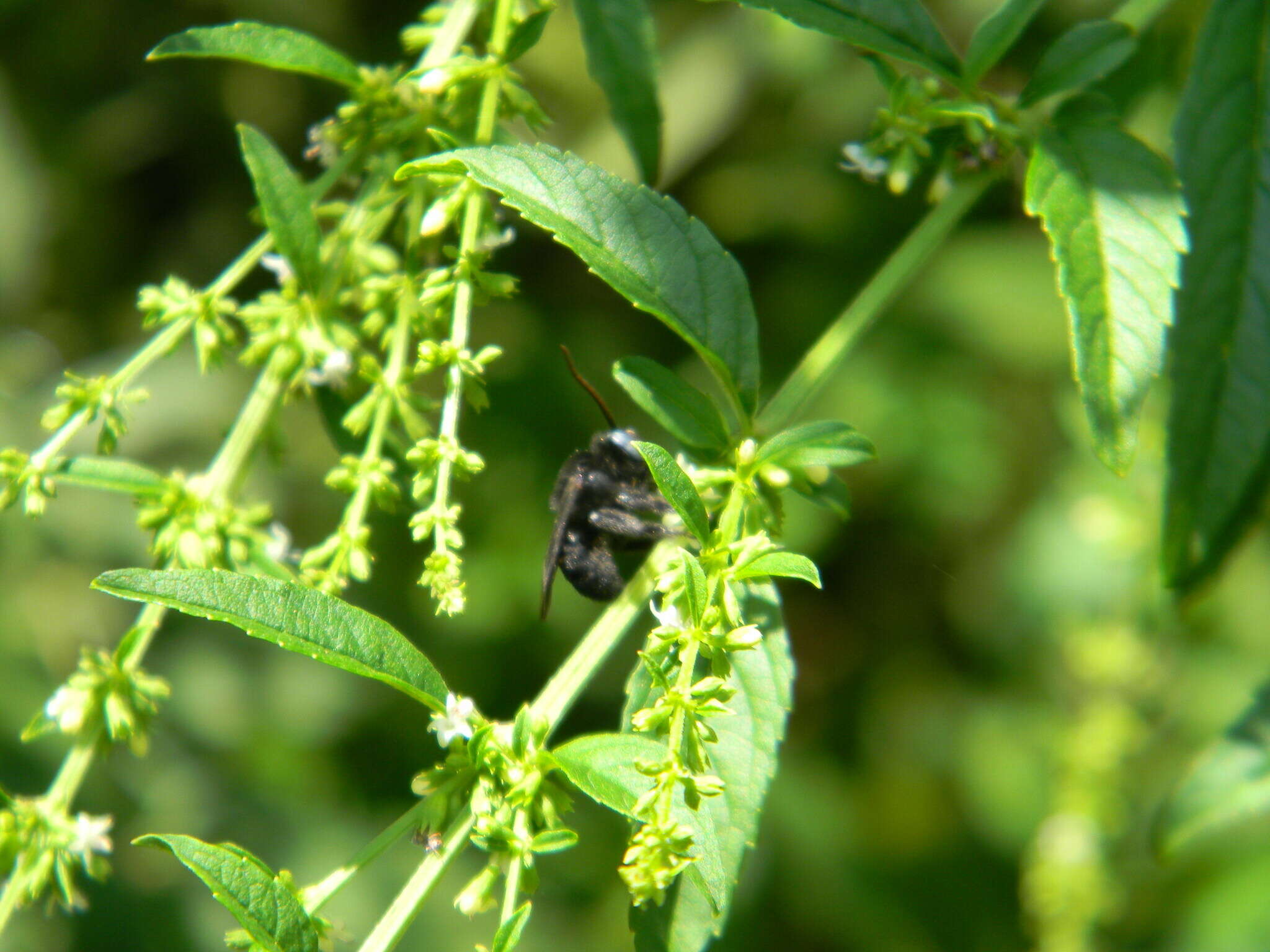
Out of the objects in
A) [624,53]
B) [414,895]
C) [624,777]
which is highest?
[624,53]

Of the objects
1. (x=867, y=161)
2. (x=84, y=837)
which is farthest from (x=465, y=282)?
(x=84, y=837)

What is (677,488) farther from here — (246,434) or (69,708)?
(69,708)

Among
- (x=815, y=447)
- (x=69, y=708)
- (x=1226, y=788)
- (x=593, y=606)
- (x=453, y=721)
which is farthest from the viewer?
(x=593, y=606)

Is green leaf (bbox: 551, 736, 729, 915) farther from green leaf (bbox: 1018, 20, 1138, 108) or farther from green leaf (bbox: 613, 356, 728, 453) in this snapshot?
green leaf (bbox: 1018, 20, 1138, 108)

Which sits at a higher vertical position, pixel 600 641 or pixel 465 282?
pixel 465 282

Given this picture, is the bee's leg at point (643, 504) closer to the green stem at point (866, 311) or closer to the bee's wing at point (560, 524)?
the bee's wing at point (560, 524)

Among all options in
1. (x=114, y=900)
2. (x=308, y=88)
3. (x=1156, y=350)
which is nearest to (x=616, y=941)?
(x=114, y=900)

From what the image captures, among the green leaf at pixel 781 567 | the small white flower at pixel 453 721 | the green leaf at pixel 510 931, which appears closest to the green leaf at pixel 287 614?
the small white flower at pixel 453 721

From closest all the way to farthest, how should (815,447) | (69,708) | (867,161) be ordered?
(815,447) → (69,708) → (867,161)
